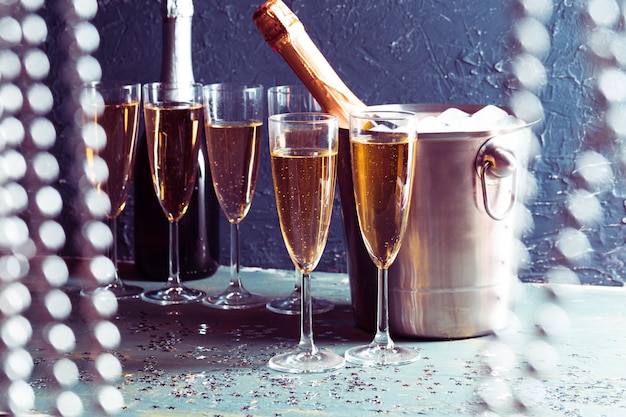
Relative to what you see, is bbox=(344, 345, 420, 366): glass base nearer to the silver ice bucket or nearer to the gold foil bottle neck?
the silver ice bucket

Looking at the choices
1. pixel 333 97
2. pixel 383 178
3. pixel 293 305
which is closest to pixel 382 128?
pixel 383 178

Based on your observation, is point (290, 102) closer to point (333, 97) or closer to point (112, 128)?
point (333, 97)

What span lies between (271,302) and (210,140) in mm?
259

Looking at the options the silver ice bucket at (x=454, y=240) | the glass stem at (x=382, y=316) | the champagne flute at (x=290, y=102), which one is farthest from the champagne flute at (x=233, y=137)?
the glass stem at (x=382, y=316)

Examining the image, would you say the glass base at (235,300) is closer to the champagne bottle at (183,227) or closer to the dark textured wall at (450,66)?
the champagne bottle at (183,227)

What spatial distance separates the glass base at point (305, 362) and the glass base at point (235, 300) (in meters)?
0.22

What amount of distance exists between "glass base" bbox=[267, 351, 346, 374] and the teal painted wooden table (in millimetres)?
11

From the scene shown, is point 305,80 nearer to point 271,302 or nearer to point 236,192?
point 236,192

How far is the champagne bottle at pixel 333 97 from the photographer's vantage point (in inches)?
47.0

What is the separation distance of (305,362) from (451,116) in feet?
1.23

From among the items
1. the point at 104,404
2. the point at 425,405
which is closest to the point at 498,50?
the point at 425,405

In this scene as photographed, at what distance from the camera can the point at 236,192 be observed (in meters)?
1.29

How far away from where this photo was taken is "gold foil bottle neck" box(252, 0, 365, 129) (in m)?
1.19

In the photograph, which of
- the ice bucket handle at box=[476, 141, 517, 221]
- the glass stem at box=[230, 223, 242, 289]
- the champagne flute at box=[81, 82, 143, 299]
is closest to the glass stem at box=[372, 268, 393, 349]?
the ice bucket handle at box=[476, 141, 517, 221]
